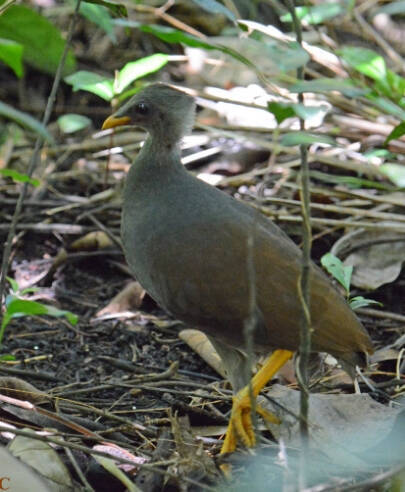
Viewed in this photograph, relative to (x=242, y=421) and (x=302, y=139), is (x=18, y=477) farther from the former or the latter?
(x=302, y=139)

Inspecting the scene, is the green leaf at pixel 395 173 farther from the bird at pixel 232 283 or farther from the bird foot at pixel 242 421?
the bird foot at pixel 242 421

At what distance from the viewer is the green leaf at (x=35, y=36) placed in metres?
5.42

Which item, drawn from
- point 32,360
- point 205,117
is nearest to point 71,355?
point 32,360

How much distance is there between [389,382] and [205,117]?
2.76 m

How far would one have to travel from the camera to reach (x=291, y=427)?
3.03 meters

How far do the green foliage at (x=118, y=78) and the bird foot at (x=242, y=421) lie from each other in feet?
5.48

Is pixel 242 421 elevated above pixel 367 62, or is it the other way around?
pixel 367 62

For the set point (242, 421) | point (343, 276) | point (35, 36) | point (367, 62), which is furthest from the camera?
point (35, 36)

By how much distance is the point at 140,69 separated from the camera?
4070 millimetres

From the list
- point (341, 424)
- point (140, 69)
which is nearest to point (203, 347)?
point (341, 424)

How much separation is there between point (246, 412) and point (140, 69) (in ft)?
5.80

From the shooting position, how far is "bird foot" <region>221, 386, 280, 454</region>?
9.80 ft

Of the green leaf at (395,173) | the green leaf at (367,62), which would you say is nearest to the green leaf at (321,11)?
the green leaf at (367,62)

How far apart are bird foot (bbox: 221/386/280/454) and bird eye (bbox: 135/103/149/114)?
1246 mm
